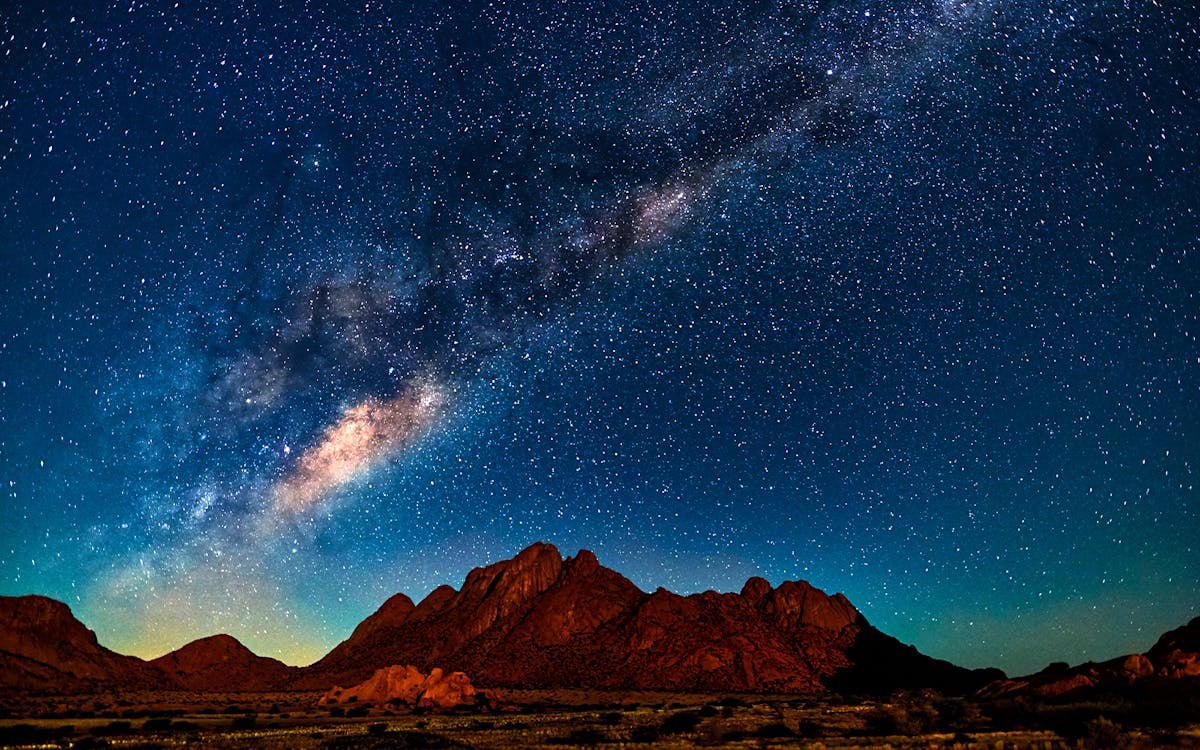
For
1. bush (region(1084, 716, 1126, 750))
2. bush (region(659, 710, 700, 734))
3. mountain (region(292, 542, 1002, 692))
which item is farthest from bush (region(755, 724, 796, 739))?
mountain (region(292, 542, 1002, 692))

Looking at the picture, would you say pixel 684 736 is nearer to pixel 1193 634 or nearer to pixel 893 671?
pixel 1193 634

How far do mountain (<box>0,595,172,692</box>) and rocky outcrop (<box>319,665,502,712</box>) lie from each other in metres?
88.2

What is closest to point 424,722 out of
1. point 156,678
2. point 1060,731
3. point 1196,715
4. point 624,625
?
point 1060,731

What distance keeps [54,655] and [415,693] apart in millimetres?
136120

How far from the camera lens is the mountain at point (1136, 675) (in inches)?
1908

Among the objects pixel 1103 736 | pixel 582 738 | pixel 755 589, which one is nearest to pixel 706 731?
pixel 582 738

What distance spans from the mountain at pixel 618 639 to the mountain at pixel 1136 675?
208 ft

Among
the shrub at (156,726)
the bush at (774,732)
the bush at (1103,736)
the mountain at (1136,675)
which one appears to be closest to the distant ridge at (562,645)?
the mountain at (1136,675)

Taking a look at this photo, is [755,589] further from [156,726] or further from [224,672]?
[156,726]

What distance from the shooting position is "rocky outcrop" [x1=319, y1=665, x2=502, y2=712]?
7819cm

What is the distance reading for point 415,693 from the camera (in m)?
84.4

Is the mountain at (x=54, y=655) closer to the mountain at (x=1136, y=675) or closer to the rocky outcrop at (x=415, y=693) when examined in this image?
the rocky outcrop at (x=415, y=693)

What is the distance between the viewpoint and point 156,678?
553 ft

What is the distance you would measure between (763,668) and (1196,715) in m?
94.8
